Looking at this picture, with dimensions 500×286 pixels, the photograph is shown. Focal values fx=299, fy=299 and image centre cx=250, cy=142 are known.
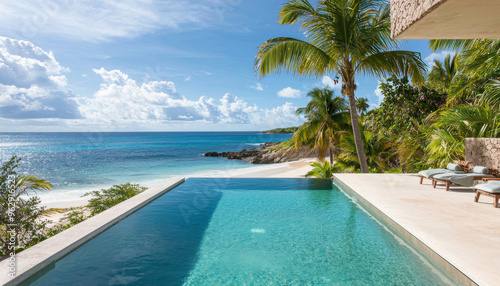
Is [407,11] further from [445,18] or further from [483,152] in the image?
[483,152]

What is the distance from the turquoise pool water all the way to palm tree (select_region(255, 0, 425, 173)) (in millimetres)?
3879

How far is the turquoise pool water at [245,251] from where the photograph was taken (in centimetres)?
299

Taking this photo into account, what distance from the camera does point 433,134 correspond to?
837 cm

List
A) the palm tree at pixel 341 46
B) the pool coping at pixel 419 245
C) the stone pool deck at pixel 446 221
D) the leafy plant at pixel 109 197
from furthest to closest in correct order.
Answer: the palm tree at pixel 341 46
the leafy plant at pixel 109 197
the stone pool deck at pixel 446 221
the pool coping at pixel 419 245

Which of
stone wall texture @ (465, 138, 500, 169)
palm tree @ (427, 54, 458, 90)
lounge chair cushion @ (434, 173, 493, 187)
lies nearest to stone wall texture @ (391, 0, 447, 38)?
lounge chair cushion @ (434, 173, 493, 187)

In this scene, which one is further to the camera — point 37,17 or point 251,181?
point 251,181

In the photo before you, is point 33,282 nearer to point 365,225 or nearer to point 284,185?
point 365,225

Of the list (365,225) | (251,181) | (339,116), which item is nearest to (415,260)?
(365,225)

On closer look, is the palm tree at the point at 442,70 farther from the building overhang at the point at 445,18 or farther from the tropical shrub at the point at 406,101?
the building overhang at the point at 445,18

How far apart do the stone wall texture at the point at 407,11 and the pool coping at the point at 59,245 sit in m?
4.20

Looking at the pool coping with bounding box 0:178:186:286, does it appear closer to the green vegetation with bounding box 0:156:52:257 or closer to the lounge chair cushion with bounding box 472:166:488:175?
the green vegetation with bounding box 0:156:52:257

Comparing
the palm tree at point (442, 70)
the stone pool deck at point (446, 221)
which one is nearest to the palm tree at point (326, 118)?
the palm tree at point (442, 70)

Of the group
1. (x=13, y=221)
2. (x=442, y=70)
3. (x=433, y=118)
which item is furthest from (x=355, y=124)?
(x=442, y=70)

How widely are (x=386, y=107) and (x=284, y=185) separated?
606cm
